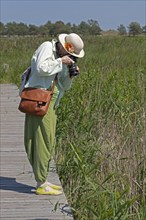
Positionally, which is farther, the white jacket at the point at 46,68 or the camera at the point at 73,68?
the camera at the point at 73,68

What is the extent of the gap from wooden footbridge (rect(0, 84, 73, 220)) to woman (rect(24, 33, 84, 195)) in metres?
0.16

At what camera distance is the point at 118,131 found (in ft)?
19.1

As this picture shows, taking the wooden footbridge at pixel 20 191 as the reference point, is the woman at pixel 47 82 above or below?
above

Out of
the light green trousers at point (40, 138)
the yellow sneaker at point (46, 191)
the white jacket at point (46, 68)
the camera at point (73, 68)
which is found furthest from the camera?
the yellow sneaker at point (46, 191)

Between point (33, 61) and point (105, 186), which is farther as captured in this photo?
point (105, 186)

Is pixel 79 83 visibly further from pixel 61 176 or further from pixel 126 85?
pixel 61 176

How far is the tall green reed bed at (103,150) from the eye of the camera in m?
4.12

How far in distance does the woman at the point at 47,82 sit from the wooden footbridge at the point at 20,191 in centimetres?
16

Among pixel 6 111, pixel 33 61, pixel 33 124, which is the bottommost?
pixel 6 111

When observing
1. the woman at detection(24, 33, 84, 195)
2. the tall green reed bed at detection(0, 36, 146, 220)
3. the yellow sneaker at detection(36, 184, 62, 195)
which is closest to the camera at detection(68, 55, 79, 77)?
the woman at detection(24, 33, 84, 195)

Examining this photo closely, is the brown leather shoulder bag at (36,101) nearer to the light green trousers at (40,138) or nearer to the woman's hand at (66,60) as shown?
the light green trousers at (40,138)

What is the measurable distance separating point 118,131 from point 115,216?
6.96ft

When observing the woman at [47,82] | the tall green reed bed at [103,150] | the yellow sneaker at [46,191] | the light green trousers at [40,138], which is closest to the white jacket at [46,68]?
the woman at [47,82]

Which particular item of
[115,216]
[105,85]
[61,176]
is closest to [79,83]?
[105,85]
